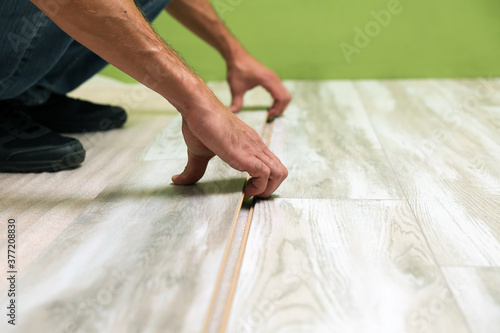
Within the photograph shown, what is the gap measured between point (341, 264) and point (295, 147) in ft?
2.36

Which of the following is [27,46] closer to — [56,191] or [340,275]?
[56,191]

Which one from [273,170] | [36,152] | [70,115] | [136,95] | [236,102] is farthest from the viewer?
[136,95]

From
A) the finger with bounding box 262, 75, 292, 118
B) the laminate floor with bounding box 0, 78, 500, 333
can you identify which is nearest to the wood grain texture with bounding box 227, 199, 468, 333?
the laminate floor with bounding box 0, 78, 500, 333

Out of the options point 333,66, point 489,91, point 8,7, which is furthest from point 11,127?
point 489,91

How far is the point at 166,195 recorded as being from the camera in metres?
1.09

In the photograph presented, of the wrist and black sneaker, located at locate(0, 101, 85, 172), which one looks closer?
black sneaker, located at locate(0, 101, 85, 172)

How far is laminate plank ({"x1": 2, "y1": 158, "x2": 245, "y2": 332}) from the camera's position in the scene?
693 millimetres

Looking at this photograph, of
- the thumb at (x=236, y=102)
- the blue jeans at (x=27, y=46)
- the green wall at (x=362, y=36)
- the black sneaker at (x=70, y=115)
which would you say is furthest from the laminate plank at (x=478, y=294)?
the green wall at (x=362, y=36)

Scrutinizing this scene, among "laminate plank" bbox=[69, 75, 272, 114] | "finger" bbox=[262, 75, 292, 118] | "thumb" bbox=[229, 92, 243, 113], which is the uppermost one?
"finger" bbox=[262, 75, 292, 118]

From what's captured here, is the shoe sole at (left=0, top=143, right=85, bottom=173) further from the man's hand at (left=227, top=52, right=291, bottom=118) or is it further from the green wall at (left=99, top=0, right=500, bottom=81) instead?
the green wall at (left=99, top=0, right=500, bottom=81)

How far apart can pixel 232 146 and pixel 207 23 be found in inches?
37.0

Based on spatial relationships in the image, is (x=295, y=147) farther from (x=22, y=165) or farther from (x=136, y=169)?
(x=22, y=165)

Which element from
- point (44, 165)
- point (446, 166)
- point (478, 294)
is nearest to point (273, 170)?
point (478, 294)

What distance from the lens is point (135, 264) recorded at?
0.82 meters
